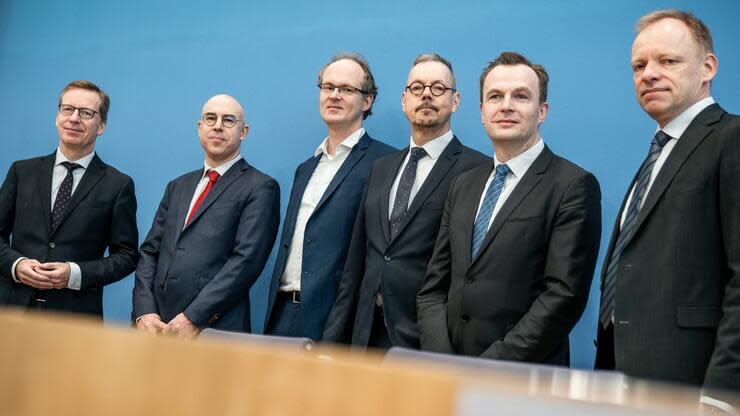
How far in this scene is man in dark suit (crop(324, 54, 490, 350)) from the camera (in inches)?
91.2

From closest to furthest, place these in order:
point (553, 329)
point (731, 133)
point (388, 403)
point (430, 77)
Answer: point (388, 403) < point (731, 133) < point (553, 329) < point (430, 77)

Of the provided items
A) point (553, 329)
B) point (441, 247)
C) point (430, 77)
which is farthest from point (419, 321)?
point (430, 77)

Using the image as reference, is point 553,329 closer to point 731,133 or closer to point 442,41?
point 731,133

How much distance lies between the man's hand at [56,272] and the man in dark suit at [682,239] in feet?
6.76

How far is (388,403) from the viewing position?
0.20 m

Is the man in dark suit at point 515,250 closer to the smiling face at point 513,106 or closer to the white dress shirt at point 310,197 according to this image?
the smiling face at point 513,106

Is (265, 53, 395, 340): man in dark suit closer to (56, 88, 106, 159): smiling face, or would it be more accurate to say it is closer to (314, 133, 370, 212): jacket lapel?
(314, 133, 370, 212): jacket lapel

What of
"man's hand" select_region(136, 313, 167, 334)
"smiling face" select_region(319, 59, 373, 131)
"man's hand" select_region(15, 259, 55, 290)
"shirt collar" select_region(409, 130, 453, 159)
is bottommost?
"man's hand" select_region(136, 313, 167, 334)

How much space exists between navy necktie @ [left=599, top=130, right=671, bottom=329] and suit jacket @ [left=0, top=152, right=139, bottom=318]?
1.98m

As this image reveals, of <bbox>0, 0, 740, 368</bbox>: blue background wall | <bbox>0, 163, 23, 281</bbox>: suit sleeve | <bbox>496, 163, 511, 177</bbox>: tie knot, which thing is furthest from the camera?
<bbox>0, 163, 23, 281</bbox>: suit sleeve

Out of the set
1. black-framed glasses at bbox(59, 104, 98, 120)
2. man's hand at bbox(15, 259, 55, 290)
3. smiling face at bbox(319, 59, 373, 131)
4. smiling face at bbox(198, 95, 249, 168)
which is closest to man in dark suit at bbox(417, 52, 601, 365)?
smiling face at bbox(319, 59, 373, 131)

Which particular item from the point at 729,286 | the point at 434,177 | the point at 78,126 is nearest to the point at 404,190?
the point at 434,177

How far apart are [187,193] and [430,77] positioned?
1.05 metres

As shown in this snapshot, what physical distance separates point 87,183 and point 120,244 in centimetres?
28
